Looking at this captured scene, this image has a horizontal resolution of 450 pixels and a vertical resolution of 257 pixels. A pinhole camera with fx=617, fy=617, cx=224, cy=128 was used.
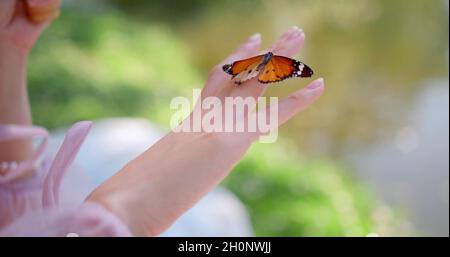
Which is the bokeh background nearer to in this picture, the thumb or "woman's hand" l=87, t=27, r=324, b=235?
the thumb

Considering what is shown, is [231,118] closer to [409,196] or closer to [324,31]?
[409,196]

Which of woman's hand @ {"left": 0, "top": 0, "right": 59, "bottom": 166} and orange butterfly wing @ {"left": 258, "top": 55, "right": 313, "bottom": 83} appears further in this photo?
woman's hand @ {"left": 0, "top": 0, "right": 59, "bottom": 166}

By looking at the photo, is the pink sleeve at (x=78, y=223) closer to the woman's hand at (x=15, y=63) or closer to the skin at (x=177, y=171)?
the skin at (x=177, y=171)

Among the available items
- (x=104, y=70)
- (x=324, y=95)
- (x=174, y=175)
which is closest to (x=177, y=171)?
(x=174, y=175)

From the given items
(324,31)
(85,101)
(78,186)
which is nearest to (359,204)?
(85,101)

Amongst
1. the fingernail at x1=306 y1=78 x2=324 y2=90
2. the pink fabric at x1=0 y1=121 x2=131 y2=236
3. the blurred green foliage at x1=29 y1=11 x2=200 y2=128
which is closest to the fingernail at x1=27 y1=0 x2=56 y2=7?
the pink fabric at x1=0 y1=121 x2=131 y2=236

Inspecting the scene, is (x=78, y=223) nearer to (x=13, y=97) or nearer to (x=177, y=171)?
(x=177, y=171)
